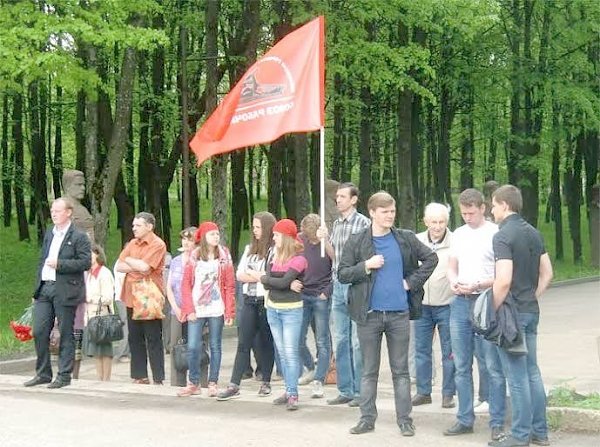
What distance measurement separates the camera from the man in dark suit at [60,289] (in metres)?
11.9

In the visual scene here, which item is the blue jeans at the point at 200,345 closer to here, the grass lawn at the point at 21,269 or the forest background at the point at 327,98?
the grass lawn at the point at 21,269

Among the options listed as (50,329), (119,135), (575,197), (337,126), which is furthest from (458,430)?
(575,197)

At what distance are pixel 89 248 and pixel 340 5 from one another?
1451 centimetres

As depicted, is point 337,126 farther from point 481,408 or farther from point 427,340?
point 481,408

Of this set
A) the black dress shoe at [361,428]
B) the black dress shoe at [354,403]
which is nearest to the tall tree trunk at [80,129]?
the black dress shoe at [354,403]

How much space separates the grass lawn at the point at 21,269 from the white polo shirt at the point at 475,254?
795 cm

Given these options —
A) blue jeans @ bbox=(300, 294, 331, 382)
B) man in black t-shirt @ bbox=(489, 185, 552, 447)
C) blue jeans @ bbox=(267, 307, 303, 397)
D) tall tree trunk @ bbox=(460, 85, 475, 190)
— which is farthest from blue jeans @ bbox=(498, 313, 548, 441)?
tall tree trunk @ bbox=(460, 85, 475, 190)

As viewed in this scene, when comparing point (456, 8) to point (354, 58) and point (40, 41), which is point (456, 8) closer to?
point (354, 58)

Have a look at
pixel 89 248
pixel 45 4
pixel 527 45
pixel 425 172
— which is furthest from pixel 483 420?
pixel 425 172

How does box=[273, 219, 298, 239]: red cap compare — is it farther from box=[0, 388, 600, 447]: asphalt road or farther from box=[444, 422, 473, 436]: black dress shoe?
box=[444, 422, 473, 436]: black dress shoe

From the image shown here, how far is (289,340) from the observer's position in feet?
34.2

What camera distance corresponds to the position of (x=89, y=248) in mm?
12070

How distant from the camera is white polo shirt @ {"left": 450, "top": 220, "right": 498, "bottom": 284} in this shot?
9.24 meters

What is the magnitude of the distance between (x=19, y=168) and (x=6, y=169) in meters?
0.41
